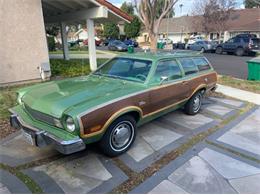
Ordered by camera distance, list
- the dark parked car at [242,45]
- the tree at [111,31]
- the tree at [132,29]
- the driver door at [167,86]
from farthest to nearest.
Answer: the tree at [111,31] → the tree at [132,29] → the dark parked car at [242,45] → the driver door at [167,86]

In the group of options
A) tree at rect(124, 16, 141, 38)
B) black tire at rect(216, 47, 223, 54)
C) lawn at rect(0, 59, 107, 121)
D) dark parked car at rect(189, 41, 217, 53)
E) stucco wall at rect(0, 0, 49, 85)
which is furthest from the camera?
tree at rect(124, 16, 141, 38)

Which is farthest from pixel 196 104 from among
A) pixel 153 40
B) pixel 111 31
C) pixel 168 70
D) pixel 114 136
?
pixel 111 31

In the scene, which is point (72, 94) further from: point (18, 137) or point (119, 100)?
point (18, 137)

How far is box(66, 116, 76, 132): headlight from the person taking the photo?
9.42ft

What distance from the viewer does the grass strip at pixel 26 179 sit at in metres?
2.79

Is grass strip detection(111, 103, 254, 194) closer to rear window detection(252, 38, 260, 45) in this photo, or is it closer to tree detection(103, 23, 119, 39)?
rear window detection(252, 38, 260, 45)

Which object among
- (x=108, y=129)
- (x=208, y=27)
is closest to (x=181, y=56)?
(x=108, y=129)

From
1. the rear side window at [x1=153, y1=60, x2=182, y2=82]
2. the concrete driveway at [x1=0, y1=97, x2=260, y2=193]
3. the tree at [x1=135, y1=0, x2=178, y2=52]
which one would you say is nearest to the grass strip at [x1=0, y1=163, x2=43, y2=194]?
the concrete driveway at [x1=0, y1=97, x2=260, y2=193]

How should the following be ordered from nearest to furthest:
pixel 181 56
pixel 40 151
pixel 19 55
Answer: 1. pixel 40 151
2. pixel 181 56
3. pixel 19 55

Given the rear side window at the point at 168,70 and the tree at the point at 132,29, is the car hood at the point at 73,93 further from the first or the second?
the tree at the point at 132,29

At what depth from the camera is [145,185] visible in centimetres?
294

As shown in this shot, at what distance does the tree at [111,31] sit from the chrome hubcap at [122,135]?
1839 inches

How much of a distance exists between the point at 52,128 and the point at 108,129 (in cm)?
78

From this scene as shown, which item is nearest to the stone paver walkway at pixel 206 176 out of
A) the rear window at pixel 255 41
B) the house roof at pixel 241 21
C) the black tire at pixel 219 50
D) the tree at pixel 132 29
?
the rear window at pixel 255 41
